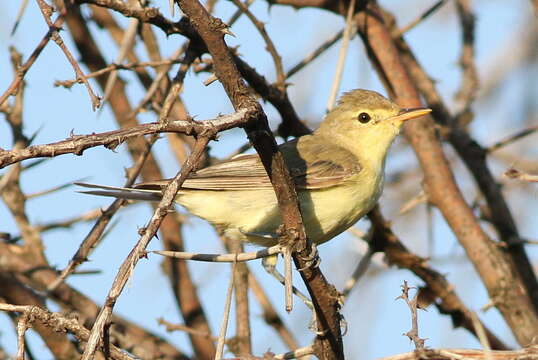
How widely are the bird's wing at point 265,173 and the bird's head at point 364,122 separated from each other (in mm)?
378

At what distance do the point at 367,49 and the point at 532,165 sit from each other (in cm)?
145

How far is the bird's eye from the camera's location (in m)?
5.10

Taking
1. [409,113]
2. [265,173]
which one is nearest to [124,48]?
[265,173]

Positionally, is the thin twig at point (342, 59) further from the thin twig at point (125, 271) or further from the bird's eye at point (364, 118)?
the thin twig at point (125, 271)

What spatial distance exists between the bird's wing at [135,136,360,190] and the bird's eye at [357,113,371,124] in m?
0.50

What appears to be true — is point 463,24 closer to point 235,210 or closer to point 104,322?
point 235,210

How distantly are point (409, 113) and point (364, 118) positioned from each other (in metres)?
0.50

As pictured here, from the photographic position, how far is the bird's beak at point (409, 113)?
455 centimetres

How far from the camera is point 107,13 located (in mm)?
5367

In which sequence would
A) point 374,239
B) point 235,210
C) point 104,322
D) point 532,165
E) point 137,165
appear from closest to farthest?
point 104,322 → point 137,165 → point 235,210 → point 374,239 → point 532,165

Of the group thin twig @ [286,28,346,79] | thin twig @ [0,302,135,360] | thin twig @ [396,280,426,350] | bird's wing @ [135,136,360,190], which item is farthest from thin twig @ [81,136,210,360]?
thin twig @ [286,28,346,79]

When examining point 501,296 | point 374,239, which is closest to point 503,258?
point 501,296

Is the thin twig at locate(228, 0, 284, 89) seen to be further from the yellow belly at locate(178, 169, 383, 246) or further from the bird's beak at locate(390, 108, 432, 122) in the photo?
the bird's beak at locate(390, 108, 432, 122)

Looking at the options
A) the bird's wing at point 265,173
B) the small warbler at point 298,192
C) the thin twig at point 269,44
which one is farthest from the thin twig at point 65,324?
the thin twig at point 269,44
